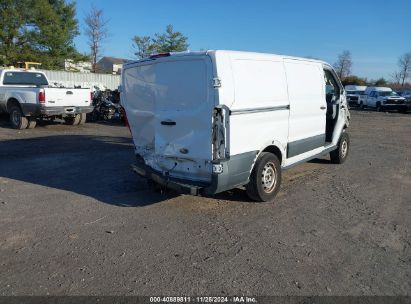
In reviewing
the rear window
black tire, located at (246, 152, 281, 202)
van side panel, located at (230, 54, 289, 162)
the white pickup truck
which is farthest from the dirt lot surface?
the rear window

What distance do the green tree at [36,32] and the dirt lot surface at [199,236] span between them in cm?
3153

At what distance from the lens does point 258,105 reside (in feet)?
18.8

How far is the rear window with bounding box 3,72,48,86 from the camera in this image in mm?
15297

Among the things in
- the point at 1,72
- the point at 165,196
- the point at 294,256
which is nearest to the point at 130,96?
the point at 165,196

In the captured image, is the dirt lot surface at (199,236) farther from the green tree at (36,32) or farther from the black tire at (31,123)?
the green tree at (36,32)

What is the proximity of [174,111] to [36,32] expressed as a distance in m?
36.4

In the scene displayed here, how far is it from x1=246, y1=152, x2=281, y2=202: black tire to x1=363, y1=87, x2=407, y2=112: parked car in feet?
95.9

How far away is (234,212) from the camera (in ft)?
19.0

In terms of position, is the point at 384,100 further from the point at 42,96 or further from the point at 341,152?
the point at 42,96

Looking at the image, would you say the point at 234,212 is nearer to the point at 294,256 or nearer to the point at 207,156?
the point at 207,156

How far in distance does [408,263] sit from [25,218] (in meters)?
4.72

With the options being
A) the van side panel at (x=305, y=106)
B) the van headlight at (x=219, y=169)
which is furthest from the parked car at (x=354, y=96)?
the van headlight at (x=219, y=169)

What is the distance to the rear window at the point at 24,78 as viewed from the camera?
1530 centimetres

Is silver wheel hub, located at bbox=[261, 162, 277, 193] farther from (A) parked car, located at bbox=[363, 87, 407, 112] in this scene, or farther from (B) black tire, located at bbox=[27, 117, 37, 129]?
(A) parked car, located at bbox=[363, 87, 407, 112]
